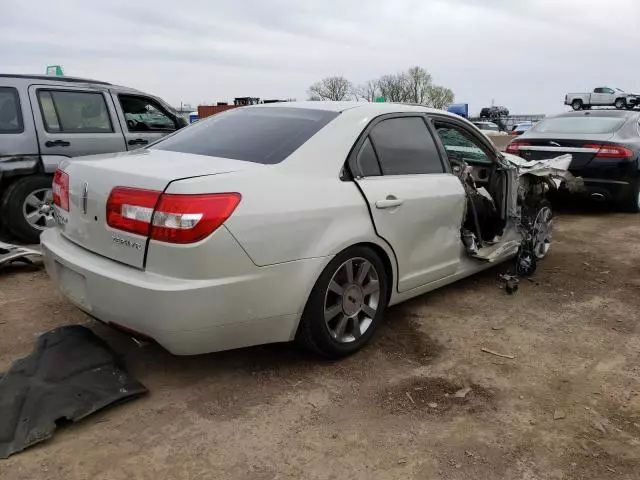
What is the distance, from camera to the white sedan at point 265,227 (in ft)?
8.59

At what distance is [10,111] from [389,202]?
14.6ft

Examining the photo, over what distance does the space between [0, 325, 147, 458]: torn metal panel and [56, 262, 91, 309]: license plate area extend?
265 millimetres

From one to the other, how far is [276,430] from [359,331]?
0.95m

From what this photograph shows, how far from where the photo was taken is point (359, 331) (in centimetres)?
341

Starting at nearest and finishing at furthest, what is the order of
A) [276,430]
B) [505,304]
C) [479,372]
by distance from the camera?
[276,430]
[479,372]
[505,304]

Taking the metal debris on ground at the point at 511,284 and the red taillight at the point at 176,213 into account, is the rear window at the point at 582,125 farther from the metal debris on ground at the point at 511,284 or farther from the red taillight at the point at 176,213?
the red taillight at the point at 176,213

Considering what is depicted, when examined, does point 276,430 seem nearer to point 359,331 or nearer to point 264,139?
point 359,331

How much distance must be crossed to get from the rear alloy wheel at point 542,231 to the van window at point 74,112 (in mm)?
4720

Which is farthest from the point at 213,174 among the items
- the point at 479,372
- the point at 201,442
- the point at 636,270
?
the point at 636,270

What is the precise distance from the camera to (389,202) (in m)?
3.40

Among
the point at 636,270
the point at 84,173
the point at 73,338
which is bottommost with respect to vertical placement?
the point at 636,270

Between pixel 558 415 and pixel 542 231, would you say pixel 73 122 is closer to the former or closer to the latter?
pixel 542 231

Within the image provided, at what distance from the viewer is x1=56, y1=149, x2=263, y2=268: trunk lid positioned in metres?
2.70


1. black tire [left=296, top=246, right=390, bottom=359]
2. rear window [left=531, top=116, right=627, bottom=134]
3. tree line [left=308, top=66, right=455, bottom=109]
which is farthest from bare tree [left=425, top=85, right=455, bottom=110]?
black tire [left=296, top=246, right=390, bottom=359]
